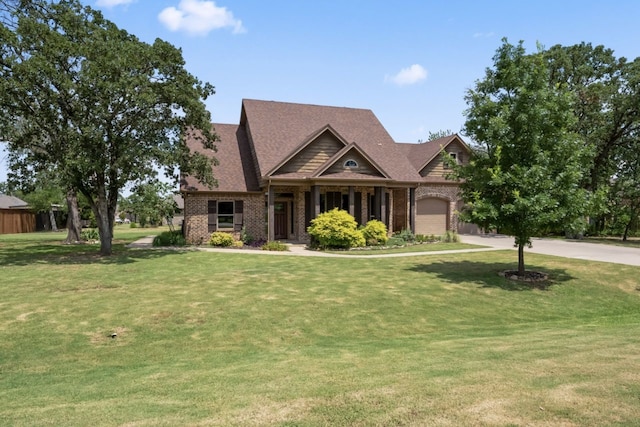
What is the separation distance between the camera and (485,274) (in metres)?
14.1

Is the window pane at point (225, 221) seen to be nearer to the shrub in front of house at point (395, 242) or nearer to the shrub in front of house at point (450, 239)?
the shrub in front of house at point (395, 242)

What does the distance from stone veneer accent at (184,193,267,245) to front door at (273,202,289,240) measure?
3.77 ft

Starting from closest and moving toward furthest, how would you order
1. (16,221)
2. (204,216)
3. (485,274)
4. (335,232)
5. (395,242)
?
(485,274)
(335,232)
(395,242)
(204,216)
(16,221)

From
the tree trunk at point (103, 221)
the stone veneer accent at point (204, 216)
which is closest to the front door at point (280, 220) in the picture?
the stone veneer accent at point (204, 216)

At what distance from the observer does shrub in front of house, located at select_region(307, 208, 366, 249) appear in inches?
826

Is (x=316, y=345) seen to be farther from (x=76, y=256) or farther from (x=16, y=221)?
(x=16, y=221)

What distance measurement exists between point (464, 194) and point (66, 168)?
14849 millimetres

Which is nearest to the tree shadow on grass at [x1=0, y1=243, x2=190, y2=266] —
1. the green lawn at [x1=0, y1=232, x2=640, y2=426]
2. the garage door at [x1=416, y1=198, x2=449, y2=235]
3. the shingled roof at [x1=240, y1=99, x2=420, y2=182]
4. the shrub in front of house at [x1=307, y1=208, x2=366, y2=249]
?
the green lawn at [x1=0, y1=232, x2=640, y2=426]

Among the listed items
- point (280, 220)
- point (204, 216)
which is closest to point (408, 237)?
point (280, 220)

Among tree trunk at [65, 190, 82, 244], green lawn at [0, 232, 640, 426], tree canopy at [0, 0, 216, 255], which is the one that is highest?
tree canopy at [0, 0, 216, 255]

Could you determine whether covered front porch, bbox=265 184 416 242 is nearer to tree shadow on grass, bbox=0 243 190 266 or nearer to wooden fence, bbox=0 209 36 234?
tree shadow on grass, bbox=0 243 190 266

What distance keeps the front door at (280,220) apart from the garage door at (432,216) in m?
9.30

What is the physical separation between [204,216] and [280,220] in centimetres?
450

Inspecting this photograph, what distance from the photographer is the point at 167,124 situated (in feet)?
63.7
